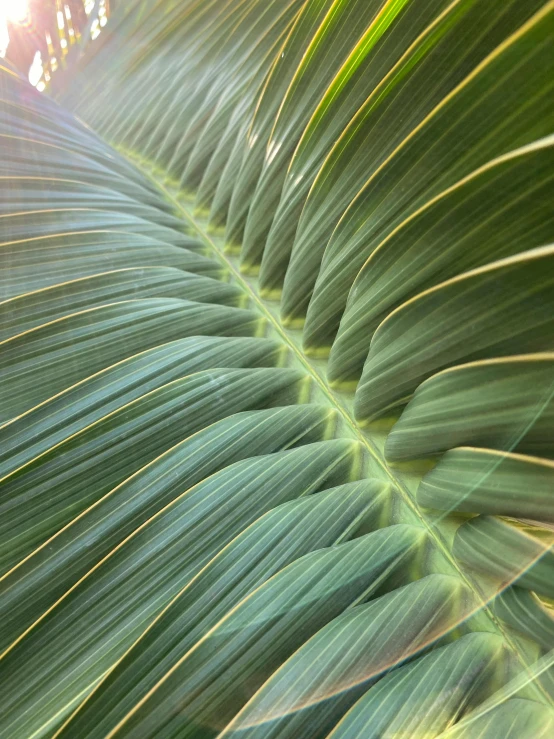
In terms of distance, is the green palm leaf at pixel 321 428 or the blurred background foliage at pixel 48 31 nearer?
the green palm leaf at pixel 321 428

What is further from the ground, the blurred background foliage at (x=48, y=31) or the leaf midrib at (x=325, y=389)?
the blurred background foliage at (x=48, y=31)

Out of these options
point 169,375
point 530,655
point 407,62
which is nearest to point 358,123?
point 407,62

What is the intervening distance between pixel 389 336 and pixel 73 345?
32 cm

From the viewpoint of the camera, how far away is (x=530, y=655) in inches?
13.6

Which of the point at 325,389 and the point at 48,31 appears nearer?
the point at 325,389

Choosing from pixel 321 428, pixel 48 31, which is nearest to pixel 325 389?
pixel 321 428

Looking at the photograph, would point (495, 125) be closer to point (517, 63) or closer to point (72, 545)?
point (517, 63)

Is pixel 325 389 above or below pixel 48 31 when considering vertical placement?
below

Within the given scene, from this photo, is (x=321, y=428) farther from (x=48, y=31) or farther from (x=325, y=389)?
(x=48, y=31)

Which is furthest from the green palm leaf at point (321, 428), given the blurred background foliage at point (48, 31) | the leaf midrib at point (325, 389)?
the blurred background foliage at point (48, 31)

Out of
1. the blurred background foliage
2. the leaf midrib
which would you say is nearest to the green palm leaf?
the leaf midrib

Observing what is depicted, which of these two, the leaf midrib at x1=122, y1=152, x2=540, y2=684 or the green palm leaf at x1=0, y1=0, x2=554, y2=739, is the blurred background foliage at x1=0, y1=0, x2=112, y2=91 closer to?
the leaf midrib at x1=122, y1=152, x2=540, y2=684

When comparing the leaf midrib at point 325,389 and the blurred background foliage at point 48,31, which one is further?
the blurred background foliage at point 48,31

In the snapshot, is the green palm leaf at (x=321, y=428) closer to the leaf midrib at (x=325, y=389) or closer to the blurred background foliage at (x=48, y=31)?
the leaf midrib at (x=325, y=389)
